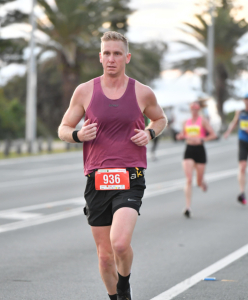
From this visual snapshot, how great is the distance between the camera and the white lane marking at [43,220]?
392 inches

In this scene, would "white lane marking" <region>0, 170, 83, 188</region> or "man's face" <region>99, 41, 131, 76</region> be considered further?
"white lane marking" <region>0, 170, 83, 188</region>

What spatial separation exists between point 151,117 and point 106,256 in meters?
1.18

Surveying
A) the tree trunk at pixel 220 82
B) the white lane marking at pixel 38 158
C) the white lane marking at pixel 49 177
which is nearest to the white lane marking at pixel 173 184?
the white lane marking at pixel 49 177

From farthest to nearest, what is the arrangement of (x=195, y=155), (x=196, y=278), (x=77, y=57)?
1. (x=77, y=57)
2. (x=195, y=155)
3. (x=196, y=278)

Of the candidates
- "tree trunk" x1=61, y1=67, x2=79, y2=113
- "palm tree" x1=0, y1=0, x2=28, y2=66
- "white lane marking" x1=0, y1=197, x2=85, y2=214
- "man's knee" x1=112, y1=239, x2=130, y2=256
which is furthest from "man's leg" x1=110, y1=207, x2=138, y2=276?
"tree trunk" x1=61, y1=67, x2=79, y2=113

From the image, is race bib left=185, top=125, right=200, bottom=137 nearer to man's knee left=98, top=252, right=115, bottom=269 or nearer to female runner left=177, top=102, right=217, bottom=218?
female runner left=177, top=102, right=217, bottom=218

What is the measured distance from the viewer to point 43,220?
422 inches

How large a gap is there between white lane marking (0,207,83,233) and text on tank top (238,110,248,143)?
333 cm

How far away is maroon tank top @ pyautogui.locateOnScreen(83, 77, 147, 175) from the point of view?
16.3 ft

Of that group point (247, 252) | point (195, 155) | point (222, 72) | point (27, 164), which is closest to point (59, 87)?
point (222, 72)

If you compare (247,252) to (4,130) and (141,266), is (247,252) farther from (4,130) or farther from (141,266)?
(4,130)

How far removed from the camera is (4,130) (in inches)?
1427

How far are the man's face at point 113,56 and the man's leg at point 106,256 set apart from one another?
121 cm

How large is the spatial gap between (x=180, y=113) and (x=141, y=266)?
31.9 meters
